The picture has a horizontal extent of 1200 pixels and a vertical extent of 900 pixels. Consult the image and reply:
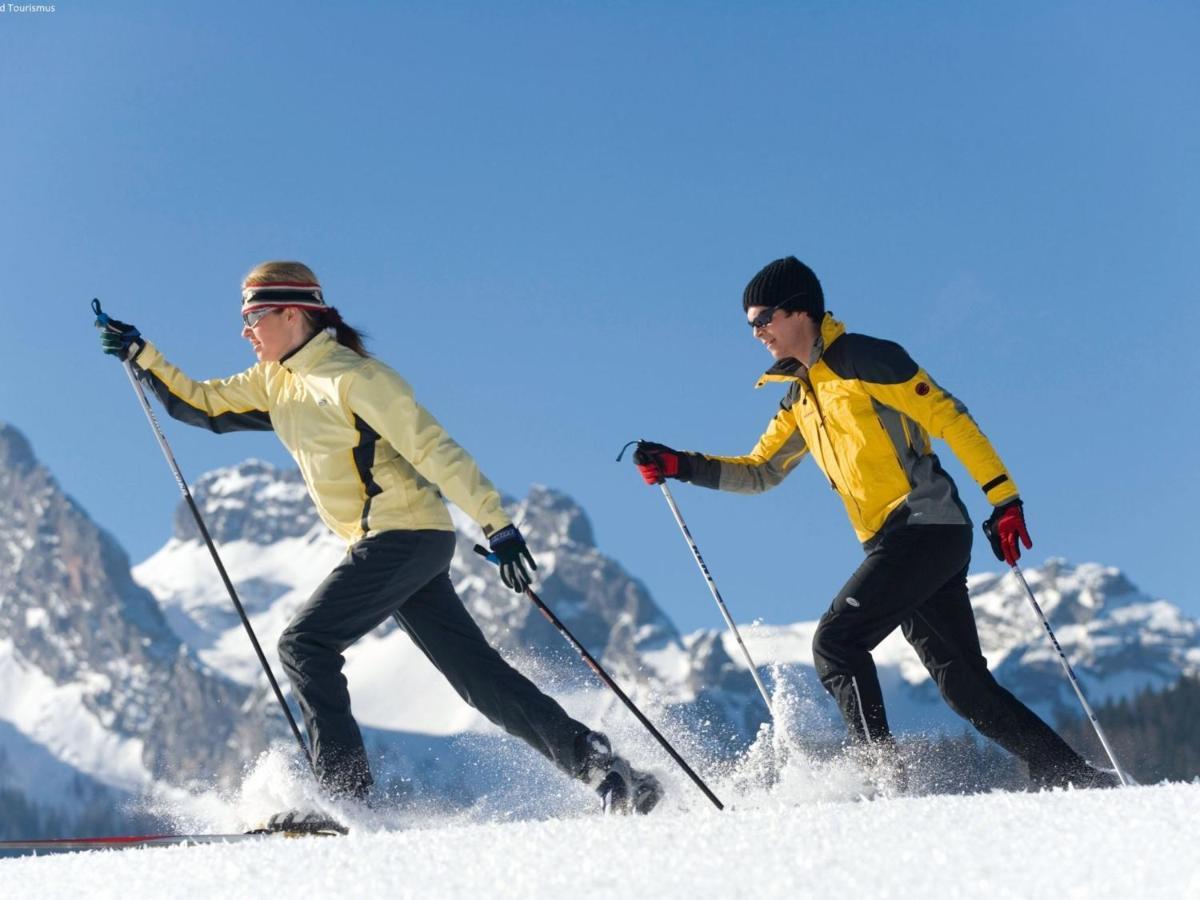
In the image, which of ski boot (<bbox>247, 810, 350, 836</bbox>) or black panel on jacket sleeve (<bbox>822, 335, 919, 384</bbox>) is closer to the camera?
ski boot (<bbox>247, 810, 350, 836</bbox>)

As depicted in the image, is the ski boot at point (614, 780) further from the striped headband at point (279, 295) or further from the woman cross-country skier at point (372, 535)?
the striped headband at point (279, 295)

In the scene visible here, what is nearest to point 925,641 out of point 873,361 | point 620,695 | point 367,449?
point 873,361

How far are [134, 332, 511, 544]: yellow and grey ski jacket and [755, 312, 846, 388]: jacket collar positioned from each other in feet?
4.23

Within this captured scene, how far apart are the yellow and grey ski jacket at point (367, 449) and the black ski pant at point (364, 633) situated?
5.4 inches

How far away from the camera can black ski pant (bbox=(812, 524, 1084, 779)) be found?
18.1ft

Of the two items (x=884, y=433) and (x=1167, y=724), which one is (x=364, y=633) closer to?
(x=884, y=433)

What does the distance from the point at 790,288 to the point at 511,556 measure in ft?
5.39

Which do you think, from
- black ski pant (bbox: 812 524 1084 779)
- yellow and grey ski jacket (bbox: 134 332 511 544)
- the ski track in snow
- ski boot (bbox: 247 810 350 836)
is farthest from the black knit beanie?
ski boot (bbox: 247 810 350 836)

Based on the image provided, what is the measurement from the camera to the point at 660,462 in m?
6.50

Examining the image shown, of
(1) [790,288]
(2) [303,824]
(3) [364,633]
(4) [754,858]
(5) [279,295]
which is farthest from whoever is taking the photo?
(1) [790,288]

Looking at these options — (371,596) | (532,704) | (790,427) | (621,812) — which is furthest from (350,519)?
(790,427)

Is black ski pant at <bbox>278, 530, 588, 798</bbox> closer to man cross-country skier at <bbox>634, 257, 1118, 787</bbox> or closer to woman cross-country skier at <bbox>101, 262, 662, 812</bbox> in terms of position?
woman cross-country skier at <bbox>101, 262, 662, 812</bbox>

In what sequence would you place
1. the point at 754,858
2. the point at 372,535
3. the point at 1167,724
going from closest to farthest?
the point at 754,858
the point at 372,535
the point at 1167,724

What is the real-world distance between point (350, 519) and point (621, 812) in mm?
1543
